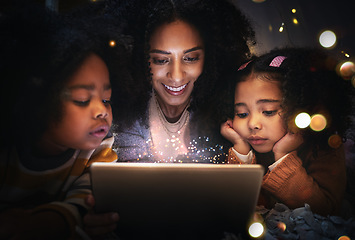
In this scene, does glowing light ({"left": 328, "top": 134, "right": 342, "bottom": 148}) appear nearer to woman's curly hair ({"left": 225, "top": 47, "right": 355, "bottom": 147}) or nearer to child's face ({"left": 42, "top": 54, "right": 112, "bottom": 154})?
woman's curly hair ({"left": 225, "top": 47, "right": 355, "bottom": 147})

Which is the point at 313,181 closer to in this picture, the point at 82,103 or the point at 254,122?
the point at 254,122

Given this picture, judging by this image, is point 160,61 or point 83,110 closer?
point 83,110

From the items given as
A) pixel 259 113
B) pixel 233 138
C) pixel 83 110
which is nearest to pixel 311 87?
A: pixel 259 113

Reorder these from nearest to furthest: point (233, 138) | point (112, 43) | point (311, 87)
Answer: point (112, 43) < point (311, 87) < point (233, 138)

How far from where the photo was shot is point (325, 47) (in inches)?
51.1

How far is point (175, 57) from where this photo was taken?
48.3 inches

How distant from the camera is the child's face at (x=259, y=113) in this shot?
1231 mm

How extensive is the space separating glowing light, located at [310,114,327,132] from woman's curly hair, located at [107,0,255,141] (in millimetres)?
472

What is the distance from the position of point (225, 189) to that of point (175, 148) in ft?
1.53

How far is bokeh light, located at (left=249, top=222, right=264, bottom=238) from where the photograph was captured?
96 cm

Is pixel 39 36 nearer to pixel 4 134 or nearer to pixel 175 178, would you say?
pixel 4 134

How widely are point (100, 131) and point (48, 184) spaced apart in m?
0.32

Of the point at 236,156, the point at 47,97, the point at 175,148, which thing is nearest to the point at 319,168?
the point at 236,156

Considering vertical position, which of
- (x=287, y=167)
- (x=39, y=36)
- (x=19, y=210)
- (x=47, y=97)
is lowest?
(x=19, y=210)
